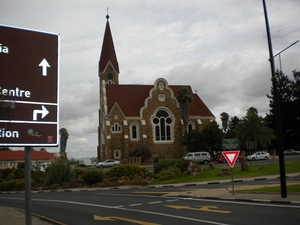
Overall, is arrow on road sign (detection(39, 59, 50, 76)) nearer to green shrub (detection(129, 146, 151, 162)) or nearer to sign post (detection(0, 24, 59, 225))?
sign post (detection(0, 24, 59, 225))

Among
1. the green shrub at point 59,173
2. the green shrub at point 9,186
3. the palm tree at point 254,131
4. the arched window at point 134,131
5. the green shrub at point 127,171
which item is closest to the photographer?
the green shrub at point 127,171

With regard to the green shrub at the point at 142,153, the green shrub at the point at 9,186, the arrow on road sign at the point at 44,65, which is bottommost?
the green shrub at the point at 9,186

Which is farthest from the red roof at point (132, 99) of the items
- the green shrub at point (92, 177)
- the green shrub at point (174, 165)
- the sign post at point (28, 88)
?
the sign post at point (28, 88)

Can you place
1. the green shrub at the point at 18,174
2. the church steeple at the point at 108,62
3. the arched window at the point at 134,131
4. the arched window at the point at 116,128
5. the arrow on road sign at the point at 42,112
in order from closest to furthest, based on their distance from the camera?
the arrow on road sign at the point at 42,112 < the green shrub at the point at 18,174 < the arched window at the point at 116,128 < the arched window at the point at 134,131 < the church steeple at the point at 108,62

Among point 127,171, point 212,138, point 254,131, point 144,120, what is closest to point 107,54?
point 144,120

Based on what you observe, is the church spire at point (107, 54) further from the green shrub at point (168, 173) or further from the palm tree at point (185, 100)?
the green shrub at point (168, 173)

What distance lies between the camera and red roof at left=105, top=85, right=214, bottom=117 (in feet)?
210

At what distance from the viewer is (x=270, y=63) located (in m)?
15.4

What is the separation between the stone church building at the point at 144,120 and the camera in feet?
202

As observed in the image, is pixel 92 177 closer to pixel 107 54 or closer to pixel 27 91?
pixel 27 91

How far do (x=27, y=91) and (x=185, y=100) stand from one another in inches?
2194

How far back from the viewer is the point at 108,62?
74125 millimetres

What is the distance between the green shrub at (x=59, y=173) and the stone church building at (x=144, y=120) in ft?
87.6

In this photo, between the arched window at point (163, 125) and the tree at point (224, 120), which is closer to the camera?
the tree at point (224, 120)
